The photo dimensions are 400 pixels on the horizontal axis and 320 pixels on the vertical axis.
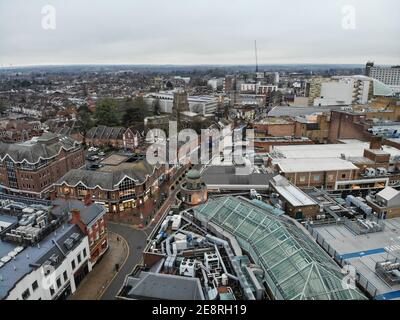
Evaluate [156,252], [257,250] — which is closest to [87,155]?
[156,252]

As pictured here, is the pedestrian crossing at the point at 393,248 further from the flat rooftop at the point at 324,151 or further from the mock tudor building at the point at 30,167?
the mock tudor building at the point at 30,167

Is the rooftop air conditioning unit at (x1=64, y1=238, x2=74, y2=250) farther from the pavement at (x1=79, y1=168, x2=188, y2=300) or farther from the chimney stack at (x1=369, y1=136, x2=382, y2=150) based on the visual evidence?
the chimney stack at (x1=369, y1=136, x2=382, y2=150)

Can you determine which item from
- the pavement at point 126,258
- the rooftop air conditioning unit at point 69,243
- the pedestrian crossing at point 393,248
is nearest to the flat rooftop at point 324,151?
the pavement at point 126,258

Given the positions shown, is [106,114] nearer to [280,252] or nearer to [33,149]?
[33,149]

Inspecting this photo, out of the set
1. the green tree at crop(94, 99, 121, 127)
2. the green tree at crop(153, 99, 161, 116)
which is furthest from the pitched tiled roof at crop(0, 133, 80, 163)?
the green tree at crop(153, 99, 161, 116)

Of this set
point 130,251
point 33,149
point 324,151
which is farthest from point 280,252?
point 33,149
